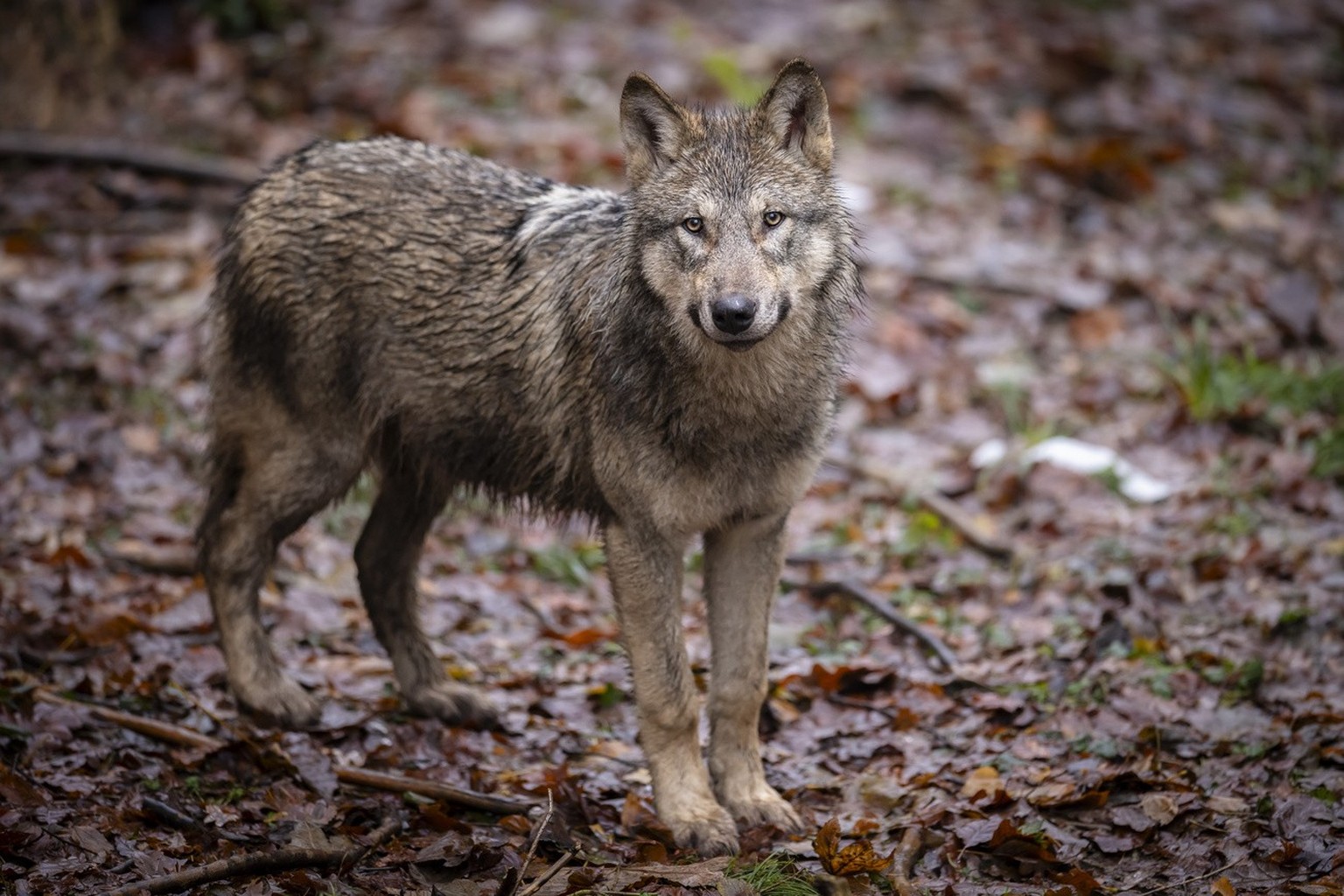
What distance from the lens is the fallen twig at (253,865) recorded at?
14.1 ft

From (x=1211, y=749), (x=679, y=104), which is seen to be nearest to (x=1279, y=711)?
(x=1211, y=749)

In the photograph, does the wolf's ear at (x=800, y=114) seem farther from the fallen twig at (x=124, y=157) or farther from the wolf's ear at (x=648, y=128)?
the fallen twig at (x=124, y=157)

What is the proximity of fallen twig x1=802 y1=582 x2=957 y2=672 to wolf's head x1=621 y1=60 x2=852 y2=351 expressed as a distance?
85.6 inches

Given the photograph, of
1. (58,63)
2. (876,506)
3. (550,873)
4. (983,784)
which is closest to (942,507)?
(876,506)

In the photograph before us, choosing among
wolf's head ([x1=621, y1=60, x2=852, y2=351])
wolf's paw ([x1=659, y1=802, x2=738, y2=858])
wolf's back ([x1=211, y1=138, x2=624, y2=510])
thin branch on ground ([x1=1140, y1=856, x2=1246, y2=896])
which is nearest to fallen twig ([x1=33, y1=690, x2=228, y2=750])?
wolf's back ([x1=211, y1=138, x2=624, y2=510])

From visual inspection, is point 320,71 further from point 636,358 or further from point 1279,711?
point 1279,711

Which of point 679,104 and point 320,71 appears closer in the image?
point 679,104

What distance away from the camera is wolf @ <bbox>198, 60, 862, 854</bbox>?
509cm

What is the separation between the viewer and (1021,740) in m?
5.80

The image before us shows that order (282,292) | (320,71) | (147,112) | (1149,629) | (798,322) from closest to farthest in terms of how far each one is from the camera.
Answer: (798,322) < (282,292) < (1149,629) < (147,112) < (320,71)

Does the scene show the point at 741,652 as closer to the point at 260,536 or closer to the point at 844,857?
the point at 844,857

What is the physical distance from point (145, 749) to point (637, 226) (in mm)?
2914

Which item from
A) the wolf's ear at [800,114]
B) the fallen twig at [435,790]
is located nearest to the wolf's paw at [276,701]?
the fallen twig at [435,790]

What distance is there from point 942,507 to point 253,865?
472 cm
